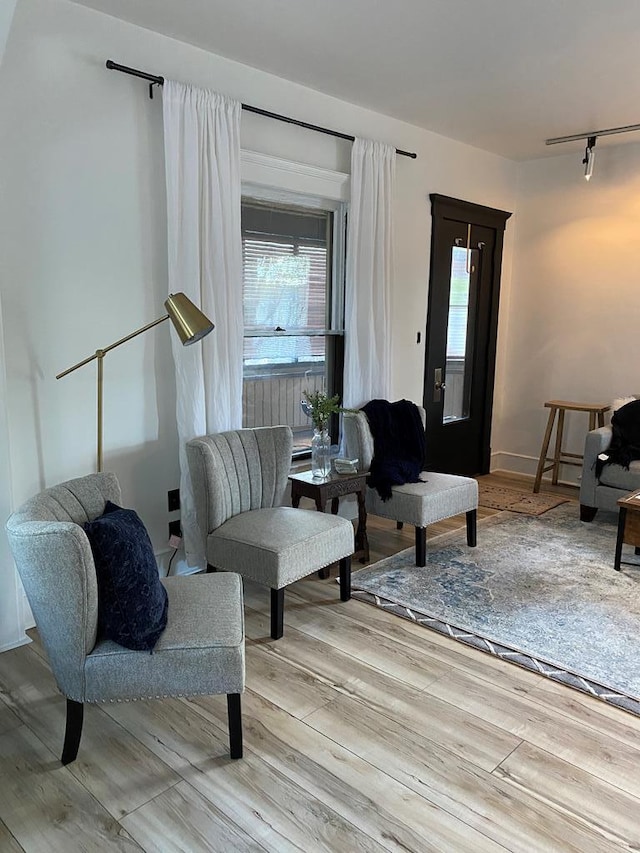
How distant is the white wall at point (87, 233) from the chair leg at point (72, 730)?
1.11 metres

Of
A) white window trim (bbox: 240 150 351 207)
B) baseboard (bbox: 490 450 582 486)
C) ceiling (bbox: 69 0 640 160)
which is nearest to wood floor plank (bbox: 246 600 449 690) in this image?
white window trim (bbox: 240 150 351 207)

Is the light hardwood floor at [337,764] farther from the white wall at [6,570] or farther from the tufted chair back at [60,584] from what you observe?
the tufted chair back at [60,584]

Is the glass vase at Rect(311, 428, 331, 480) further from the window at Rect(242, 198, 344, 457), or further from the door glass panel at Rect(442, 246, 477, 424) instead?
the door glass panel at Rect(442, 246, 477, 424)

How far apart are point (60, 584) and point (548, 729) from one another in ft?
5.79

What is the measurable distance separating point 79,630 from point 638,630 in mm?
2477

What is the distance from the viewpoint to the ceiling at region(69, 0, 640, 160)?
271 cm

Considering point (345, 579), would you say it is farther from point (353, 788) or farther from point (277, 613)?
point (353, 788)

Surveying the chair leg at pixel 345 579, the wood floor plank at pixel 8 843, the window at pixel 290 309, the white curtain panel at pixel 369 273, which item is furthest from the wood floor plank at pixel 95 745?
the white curtain panel at pixel 369 273

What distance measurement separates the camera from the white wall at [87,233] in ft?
8.68

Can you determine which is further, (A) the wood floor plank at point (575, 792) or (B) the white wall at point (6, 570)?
(B) the white wall at point (6, 570)

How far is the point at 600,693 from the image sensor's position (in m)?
2.48

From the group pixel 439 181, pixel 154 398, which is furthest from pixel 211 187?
pixel 439 181

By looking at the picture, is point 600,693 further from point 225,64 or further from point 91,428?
point 225,64

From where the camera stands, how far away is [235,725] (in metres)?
2.06
